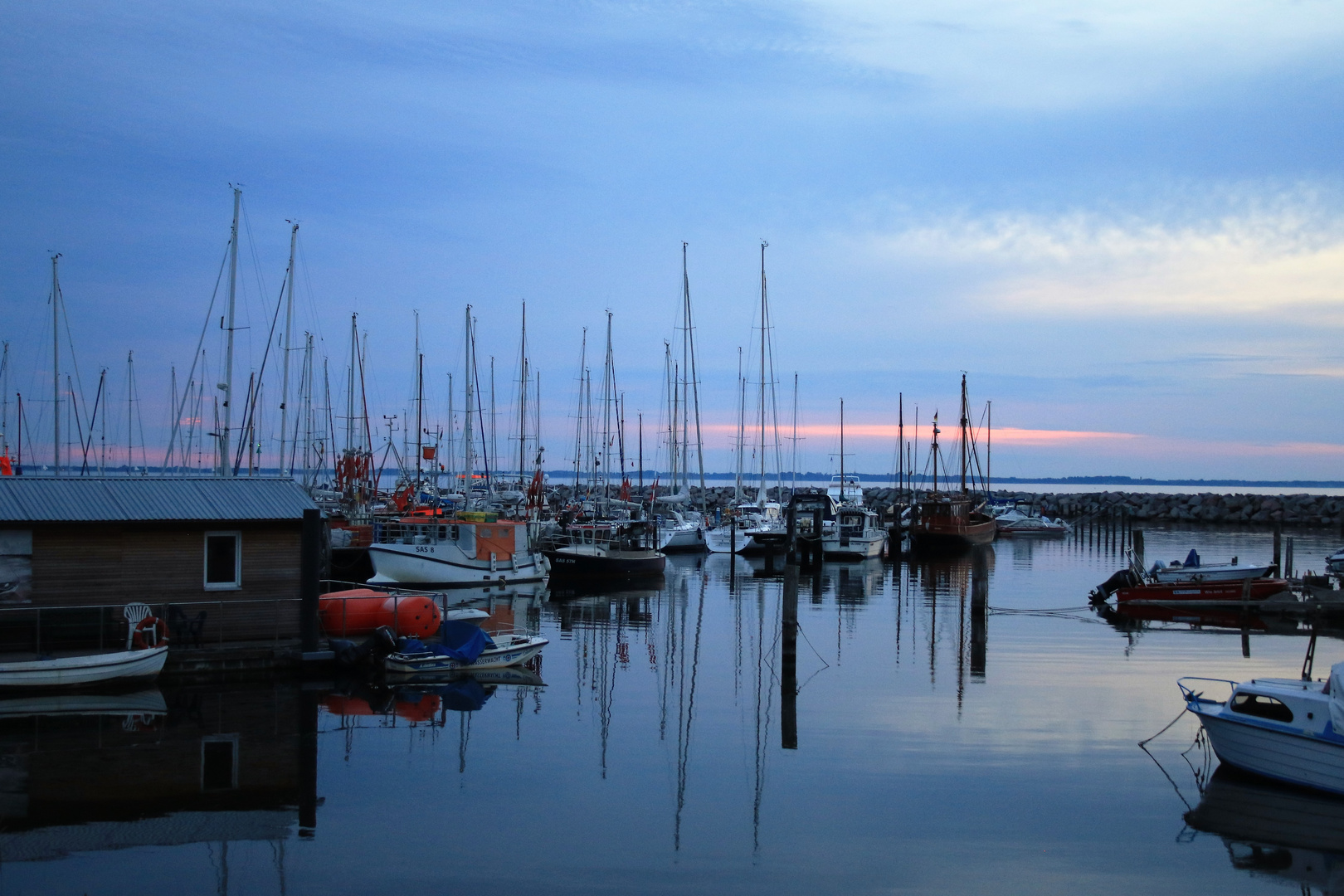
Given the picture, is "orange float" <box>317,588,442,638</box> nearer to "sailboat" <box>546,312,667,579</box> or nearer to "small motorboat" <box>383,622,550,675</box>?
"small motorboat" <box>383,622,550,675</box>

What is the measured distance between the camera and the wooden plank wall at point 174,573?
21031 millimetres

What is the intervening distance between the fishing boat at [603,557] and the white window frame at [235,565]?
26.7 meters

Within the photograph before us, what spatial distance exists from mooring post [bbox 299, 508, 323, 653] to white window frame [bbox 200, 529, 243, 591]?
1.22 metres

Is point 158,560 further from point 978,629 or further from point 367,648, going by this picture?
point 978,629

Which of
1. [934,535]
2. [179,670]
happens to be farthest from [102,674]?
[934,535]

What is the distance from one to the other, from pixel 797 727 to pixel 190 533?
501 inches

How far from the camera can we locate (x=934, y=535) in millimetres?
67875

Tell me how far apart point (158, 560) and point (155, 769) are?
6.48 metres

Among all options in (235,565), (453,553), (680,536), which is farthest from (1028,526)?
(235,565)

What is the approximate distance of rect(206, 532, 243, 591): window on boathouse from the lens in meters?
22.2

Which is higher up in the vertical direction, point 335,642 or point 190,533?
point 190,533

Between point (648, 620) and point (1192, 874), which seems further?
point (648, 620)

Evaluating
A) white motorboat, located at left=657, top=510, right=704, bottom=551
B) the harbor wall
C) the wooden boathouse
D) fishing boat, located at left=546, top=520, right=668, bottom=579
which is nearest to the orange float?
the wooden boathouse

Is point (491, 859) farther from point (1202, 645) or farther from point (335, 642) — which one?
point (1202, 645)
